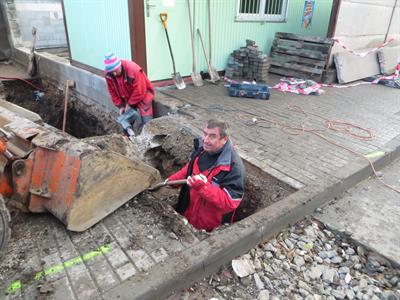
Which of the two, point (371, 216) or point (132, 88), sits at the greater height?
point (132, 88)

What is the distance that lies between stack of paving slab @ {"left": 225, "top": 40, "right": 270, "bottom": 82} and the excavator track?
6.92 metres

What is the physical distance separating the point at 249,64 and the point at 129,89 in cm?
383

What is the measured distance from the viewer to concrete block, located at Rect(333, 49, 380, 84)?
328 inches

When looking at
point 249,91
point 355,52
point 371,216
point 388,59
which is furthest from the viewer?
point 388,59

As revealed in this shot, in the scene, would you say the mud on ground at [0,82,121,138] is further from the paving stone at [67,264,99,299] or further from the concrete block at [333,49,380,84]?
the concrete block at [333,49,380,84]

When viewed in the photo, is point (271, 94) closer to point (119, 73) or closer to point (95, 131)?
point (119, 73)

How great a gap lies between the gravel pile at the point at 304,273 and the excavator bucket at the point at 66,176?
3.71 ft

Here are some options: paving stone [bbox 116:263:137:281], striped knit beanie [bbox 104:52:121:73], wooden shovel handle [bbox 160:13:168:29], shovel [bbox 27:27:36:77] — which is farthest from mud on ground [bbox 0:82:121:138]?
paving stone [bbox 116:263:137:281]

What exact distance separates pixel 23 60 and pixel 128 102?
7.73 meters

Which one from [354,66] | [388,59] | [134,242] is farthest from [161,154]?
[388,59]

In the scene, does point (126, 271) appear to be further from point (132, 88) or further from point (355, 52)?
point (355, 52)

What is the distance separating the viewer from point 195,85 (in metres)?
7.55

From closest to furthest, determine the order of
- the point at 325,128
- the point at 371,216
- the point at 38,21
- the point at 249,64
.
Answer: the point at 371,216 → the point at 325,128 → the point at 249,64 → the point at 38,21

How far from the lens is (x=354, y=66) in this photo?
881 cm
